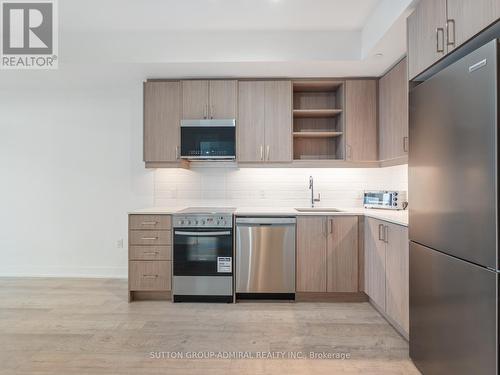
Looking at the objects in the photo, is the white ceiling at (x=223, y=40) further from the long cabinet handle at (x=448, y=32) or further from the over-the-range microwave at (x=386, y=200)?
the over-the-range microwave at (x=386, y=200)

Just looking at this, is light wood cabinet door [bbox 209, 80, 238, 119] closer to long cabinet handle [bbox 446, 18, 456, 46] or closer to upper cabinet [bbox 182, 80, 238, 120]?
upper cabinet [bbox 182, 80, 238, 120]

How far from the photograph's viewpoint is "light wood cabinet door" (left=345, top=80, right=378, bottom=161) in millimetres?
3504

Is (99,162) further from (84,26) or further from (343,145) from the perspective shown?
(343,145)

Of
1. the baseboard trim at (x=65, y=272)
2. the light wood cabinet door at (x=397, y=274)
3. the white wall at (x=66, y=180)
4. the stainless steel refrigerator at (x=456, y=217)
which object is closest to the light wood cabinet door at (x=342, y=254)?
the light wood cabinet door at (x=397, y=274)

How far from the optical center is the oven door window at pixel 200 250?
3.19 metres

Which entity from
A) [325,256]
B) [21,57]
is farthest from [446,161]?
[21,57]

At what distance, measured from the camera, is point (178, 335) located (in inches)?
98.4

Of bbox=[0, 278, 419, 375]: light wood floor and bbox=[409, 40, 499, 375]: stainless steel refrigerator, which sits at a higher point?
bbox=[409, 40, 499, 375]: stainless steel refrigerator

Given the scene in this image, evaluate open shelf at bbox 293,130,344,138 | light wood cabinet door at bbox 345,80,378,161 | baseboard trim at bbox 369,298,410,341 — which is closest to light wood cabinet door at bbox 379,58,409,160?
light wood cabinet door at bbox 345,80,378,161

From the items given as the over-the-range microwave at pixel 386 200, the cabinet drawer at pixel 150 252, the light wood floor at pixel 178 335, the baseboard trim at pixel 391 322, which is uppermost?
the over-the-range microwave at pixel 386 200

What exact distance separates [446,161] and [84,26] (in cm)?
335

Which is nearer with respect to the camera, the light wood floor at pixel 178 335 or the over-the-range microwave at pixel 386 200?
the light wood floor at pixel 178 335

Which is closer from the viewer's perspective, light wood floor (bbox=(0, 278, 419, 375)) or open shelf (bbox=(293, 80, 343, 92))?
light wood floor (bbox=(0, 278, 419, 375))

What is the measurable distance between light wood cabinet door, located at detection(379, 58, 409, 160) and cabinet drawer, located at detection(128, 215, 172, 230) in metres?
2.36
